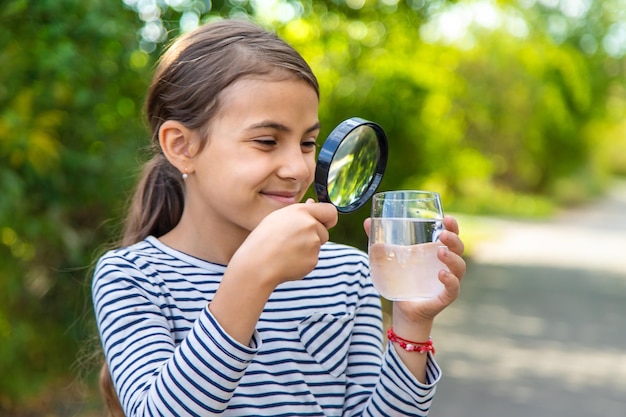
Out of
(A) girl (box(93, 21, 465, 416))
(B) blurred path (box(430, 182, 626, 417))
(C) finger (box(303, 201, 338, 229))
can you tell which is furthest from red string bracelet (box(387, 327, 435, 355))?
(B) blurred path (box(430, 182, 626, 417))

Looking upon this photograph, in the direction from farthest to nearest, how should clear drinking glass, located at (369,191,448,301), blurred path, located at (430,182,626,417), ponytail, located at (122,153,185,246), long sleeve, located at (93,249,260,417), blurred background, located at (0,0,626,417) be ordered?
1. blurred path, located at (430,182,626,417)
2. blurred background, located at (0,0,626,417)
3. ponytail, located at (122,153,185,246)
4. clear drinking glass, located at (369,191,448,301)
5. long sleeve, located at (93,249,260,417)

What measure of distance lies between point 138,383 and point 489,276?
963 cm

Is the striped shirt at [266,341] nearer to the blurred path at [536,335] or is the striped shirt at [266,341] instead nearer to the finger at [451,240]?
the finger at [451,240]

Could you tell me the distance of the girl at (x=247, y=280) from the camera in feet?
4.55

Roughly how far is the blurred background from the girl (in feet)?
2.10

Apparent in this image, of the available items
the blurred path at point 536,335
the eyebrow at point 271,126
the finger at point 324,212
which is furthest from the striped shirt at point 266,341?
the blurred path at point 536,335

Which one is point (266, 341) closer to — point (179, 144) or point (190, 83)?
point (179, 144)

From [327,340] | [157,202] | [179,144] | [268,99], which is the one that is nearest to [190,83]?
[179,144]

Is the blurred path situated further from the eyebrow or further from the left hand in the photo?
the eyebrow

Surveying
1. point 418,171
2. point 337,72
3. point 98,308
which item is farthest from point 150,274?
point 418,171

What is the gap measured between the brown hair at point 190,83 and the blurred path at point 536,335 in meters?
3.74

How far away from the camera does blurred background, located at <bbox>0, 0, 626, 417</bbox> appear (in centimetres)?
354

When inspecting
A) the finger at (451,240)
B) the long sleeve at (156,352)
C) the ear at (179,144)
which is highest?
the ear at (179,144)

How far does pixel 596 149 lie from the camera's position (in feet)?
90.1
